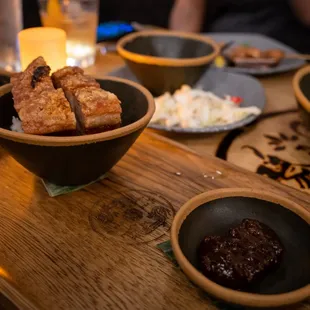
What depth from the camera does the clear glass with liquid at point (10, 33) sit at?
174cm

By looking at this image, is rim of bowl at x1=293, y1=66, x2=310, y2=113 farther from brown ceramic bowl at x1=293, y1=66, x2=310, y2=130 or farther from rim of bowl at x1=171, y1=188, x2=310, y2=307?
rim of bowl at x1=171, y1=188, x2=310, y2=307

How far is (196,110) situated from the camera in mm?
1459

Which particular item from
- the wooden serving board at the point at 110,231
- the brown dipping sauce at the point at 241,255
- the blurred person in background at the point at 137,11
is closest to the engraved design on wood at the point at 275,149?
the wooden serving board at the point at 110,231

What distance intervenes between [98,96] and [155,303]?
1.49 ft

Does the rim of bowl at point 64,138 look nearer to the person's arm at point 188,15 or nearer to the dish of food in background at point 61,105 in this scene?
the dish of food in background at point 61,105

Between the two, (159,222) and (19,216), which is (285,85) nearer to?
(159,222)

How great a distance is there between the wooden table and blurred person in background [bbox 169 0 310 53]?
1.43 m

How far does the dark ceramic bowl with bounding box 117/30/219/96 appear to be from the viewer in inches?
60.4

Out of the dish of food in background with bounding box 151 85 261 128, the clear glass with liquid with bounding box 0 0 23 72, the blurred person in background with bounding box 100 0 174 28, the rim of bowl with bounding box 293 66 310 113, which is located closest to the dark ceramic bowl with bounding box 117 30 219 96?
the dish of food in background with bounding box 151 85 261 128

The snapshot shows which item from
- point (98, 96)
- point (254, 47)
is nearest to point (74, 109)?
point (98, 96)

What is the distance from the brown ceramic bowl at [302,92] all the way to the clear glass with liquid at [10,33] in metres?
1.08

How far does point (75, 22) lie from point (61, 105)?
993mm

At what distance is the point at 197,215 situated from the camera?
91 centimetres

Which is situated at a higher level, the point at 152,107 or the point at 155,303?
the point at 152,107
